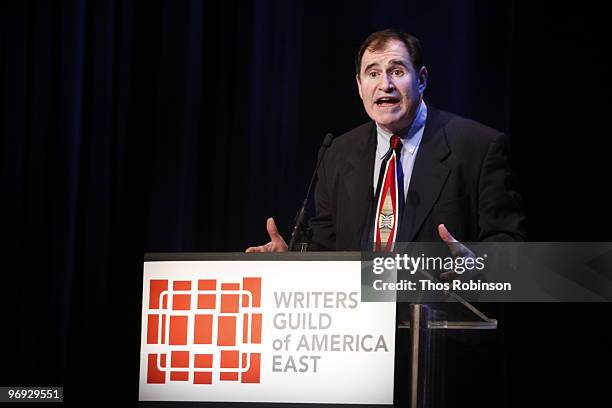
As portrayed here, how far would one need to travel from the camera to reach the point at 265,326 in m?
2.03

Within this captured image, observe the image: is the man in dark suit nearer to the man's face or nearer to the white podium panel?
the man's face

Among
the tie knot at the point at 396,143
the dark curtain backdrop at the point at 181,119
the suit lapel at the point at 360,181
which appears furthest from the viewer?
the dark curtain backdrop at the point at 181,119

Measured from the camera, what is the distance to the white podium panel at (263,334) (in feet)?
6.43

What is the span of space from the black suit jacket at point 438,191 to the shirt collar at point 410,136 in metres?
0.02

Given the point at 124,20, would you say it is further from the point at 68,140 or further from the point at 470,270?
the point at 470,270

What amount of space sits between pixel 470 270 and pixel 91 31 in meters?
2.04

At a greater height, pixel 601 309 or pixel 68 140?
pixel 68 140

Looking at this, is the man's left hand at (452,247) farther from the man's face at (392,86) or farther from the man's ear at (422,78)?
the man's ear at (422,78)

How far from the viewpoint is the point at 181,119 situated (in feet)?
12.1

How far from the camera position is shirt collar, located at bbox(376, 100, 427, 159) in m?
3.16

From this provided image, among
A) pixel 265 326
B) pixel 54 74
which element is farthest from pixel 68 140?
pixel 265 326

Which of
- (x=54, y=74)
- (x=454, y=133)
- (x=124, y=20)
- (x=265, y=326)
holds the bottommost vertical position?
(x=265, y=326)

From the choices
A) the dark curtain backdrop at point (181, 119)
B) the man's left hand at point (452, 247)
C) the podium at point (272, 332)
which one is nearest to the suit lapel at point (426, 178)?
the dark curtain backdrop at point (181, 119)

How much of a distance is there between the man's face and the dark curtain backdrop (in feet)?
1.06
